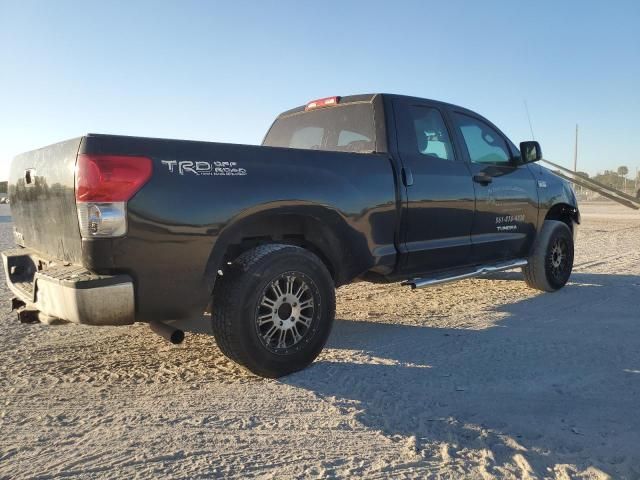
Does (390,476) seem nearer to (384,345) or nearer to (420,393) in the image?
(420,393)

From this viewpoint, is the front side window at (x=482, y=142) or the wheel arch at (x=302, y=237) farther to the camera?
the front side window at (x=482, y=142)

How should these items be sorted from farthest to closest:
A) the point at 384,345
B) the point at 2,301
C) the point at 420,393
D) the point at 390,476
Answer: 1. the point at 2,301
2. the point at 384,345
3. the point at 420,393
4. the point at 390,476

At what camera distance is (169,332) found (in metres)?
3.22

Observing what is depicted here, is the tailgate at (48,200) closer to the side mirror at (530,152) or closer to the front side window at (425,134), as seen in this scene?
the front side window at (425,134)

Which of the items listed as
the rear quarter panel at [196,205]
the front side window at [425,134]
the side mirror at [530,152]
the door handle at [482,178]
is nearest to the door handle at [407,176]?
the front side window at [425,134]

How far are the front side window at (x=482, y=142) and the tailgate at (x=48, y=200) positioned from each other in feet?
11.9

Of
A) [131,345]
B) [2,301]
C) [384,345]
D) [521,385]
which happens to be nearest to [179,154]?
[131,345]

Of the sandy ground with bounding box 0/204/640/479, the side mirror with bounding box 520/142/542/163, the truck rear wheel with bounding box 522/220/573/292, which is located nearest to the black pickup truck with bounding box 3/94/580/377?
the sandy ground with bounding box 0/204/640/479

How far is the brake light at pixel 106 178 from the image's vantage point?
277 centimetres

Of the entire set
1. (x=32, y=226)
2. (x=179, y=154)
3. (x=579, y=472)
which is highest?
(x=179, y=154)

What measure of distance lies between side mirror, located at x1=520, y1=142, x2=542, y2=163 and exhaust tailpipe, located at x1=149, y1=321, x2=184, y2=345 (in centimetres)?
417

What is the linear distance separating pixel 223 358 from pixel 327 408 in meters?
1.17

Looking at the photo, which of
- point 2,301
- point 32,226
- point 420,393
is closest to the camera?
point 420,393

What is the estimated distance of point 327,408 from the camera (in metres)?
2.99
